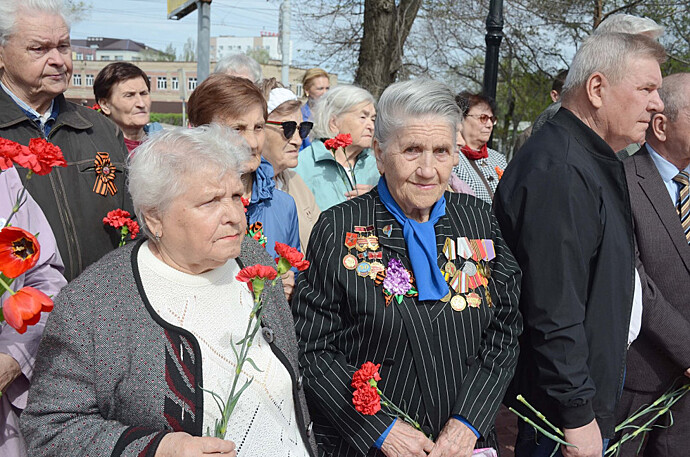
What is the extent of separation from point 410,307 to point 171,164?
3.13 feet

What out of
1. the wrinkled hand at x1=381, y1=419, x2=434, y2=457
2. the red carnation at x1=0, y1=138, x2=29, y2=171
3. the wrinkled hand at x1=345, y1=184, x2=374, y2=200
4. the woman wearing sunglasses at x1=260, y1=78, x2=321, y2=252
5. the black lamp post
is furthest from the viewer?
the black lamp post

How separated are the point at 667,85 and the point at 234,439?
271 cm

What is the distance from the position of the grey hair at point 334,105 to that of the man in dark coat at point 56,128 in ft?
6.07

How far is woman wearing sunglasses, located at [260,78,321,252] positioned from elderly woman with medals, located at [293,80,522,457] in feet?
3.80

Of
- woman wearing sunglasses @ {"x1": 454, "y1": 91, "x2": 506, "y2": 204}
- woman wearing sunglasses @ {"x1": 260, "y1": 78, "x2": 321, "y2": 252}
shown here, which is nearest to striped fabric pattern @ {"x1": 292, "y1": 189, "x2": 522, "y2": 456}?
woman wearing sunglasses @ {"x1": 260, "y1": 78, "x2": 321, "y2": 252}

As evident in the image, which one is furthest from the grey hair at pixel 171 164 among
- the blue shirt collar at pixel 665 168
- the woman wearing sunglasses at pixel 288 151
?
the blue shirt collar at pixel 665 168

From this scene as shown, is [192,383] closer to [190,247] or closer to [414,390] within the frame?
[190,247]

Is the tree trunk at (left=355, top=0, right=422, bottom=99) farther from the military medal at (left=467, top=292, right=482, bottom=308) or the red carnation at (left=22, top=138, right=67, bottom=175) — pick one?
the red carnation at (left=22, top=138, right=67, bottom=175)

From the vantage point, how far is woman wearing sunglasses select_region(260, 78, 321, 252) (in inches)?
143

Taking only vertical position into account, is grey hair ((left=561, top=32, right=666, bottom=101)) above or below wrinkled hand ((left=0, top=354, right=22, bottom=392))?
above

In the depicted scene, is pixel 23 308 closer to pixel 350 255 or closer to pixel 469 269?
pixel 350 255

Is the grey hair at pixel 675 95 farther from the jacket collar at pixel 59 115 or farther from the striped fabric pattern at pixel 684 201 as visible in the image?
the jacket collar at pixel 59 115

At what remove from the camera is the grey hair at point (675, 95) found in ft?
Result: 10.5

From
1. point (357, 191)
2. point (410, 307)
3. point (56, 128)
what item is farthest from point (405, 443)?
point (357, 191)
